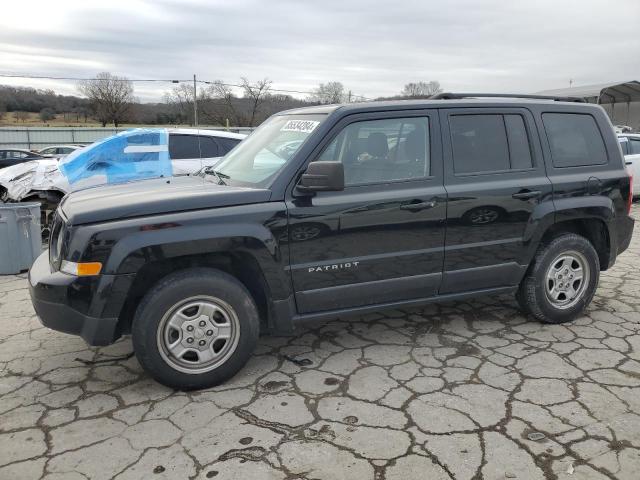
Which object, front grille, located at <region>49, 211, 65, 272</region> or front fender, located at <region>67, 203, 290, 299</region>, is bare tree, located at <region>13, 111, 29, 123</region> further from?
front fender, located at <region>67, 203, 290, 299</region>

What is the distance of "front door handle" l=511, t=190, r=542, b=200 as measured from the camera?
3953 millimetres

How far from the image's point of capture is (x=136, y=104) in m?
55.7

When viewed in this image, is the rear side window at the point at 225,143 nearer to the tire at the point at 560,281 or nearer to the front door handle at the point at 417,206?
the front door handle at the point at 417,206

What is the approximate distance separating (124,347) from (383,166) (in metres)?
2.47

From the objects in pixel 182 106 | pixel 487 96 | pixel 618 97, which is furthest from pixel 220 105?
pixel 487 96

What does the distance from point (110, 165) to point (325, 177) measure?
18.0ft

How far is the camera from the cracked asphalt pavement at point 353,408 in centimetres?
259

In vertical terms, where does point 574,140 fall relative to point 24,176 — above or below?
above

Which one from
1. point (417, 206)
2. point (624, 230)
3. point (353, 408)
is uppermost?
point (417, 206)

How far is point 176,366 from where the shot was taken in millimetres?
3221

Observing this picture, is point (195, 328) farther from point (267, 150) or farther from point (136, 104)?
point (136, 104)

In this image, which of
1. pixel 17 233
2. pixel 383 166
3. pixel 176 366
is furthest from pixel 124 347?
pixel 17 233

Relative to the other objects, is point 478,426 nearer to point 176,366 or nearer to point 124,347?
point 176,366

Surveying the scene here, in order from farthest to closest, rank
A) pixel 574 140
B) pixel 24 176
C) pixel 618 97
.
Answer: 1. pixel 618 97
2. pixel 24 176
3. pixel 574 140
